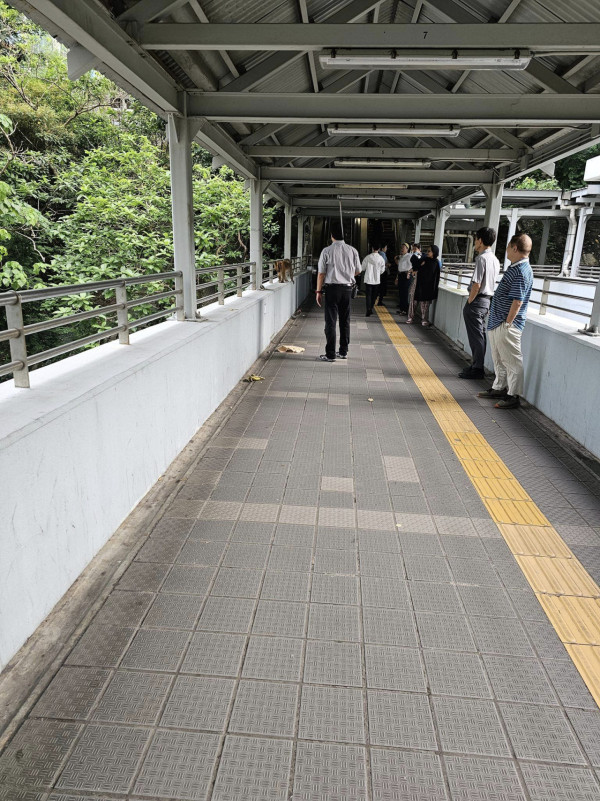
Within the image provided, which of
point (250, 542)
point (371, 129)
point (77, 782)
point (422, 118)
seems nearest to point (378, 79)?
point (371, 129)

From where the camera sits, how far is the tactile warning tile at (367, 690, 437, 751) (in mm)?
1827

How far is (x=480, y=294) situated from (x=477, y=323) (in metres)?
0.36

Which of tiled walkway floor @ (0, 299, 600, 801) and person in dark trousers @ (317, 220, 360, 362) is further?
person in dark trousers @ (317, 220, 360, 362)

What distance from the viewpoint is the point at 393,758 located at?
1.77 m

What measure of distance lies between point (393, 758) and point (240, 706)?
560 millimetres

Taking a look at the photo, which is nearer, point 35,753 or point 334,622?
point 35,753

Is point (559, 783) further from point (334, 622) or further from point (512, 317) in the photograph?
point (512, 317)

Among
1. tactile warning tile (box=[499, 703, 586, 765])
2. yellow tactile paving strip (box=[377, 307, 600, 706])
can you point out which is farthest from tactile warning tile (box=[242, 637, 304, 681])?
yellow tactile paving strip (box=[377, 307, 600, 706])

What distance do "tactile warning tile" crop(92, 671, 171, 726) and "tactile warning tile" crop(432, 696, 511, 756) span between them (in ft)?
3.34

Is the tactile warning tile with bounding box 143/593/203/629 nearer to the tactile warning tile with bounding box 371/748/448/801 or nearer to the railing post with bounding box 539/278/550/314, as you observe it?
the tactile warning tile with bounding box 371/748/448/801

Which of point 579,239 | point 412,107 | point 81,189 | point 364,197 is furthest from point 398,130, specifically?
point 579,239

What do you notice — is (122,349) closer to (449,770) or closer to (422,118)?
(449,770)

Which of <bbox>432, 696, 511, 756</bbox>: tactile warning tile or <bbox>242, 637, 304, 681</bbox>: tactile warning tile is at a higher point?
<bbox>242, 637, 304, 681</bbox>: tactile warning tile

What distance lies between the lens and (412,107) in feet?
16.2
